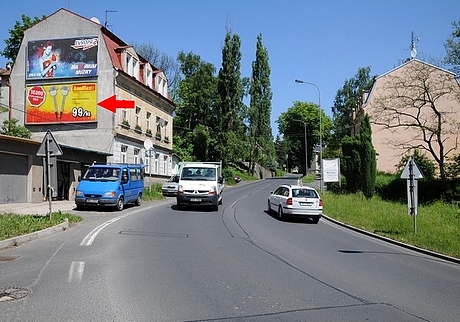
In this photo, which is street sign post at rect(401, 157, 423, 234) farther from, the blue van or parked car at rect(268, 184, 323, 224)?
the blue van

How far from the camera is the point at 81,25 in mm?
33594

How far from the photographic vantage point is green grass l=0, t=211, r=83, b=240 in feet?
39.2

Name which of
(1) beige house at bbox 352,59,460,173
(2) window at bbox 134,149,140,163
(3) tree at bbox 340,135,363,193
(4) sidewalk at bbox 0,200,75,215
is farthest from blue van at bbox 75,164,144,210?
(1) beige house at bbox 352,59,460,173

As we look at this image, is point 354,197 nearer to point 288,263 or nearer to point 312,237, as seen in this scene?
point 312,237

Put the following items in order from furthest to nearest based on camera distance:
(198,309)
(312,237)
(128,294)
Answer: (312,237)
(128,294)
(198,309)

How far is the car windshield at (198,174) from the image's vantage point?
2166 cm

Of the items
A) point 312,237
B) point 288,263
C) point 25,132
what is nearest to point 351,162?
point 312,237

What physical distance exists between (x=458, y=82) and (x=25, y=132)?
101 ft

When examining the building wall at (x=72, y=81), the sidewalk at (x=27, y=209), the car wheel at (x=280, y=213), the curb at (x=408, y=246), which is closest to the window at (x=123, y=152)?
the building wall at (x=72, y=81)

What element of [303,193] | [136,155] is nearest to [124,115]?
[136,155]

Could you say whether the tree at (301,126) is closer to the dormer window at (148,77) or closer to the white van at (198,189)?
the dormer window at (148,77)

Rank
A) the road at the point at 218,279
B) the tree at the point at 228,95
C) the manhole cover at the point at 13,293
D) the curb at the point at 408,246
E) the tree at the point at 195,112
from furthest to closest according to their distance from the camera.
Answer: the tree at the point at 195,112, the tree at the point at 228,95, the curb at the point at 408,246, the manhole cover at the point at 13,293, the road at the point at 218,279

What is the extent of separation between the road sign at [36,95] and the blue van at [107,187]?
14063 millimetres

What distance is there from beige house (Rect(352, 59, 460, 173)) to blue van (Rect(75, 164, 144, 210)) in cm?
2097
